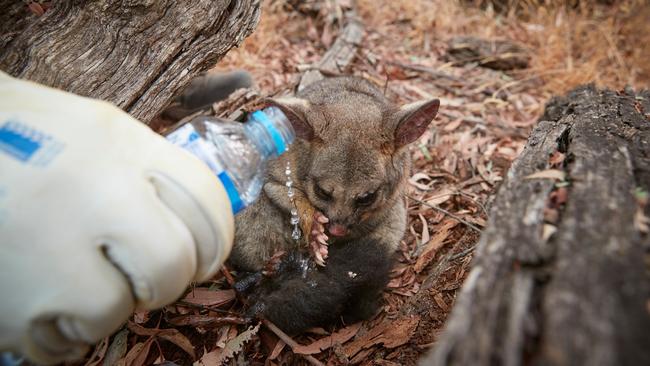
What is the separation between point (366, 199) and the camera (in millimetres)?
3369

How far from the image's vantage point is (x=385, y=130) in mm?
3432

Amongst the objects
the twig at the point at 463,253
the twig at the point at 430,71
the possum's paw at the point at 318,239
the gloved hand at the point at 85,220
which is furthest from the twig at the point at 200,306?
the twig at the point at 430,71

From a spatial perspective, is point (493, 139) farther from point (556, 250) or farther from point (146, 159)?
point (146, 159)

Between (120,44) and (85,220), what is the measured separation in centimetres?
183

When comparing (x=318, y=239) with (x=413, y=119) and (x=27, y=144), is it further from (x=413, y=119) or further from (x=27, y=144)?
(x=27, y=144)

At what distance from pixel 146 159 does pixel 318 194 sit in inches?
69.2

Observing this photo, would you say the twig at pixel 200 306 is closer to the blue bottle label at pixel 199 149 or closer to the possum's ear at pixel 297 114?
the blue bottle label at pixel 199 149

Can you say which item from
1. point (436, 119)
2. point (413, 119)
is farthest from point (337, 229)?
point (436, 119)

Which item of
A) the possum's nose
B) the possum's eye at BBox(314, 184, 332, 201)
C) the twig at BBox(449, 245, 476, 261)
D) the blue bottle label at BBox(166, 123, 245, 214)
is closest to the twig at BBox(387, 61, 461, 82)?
the twig at BBox(449, 245, 476, 261)

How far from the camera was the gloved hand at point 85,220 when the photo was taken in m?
1.51

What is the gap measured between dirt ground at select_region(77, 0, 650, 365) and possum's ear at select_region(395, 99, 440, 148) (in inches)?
33.7

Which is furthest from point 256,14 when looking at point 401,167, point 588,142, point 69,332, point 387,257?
point 69,332

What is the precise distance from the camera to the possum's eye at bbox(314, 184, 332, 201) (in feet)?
10.9

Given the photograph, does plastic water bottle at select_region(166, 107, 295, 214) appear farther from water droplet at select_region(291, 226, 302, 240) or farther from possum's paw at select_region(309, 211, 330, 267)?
water droplet at select_region(291, 226, 302, 240)
